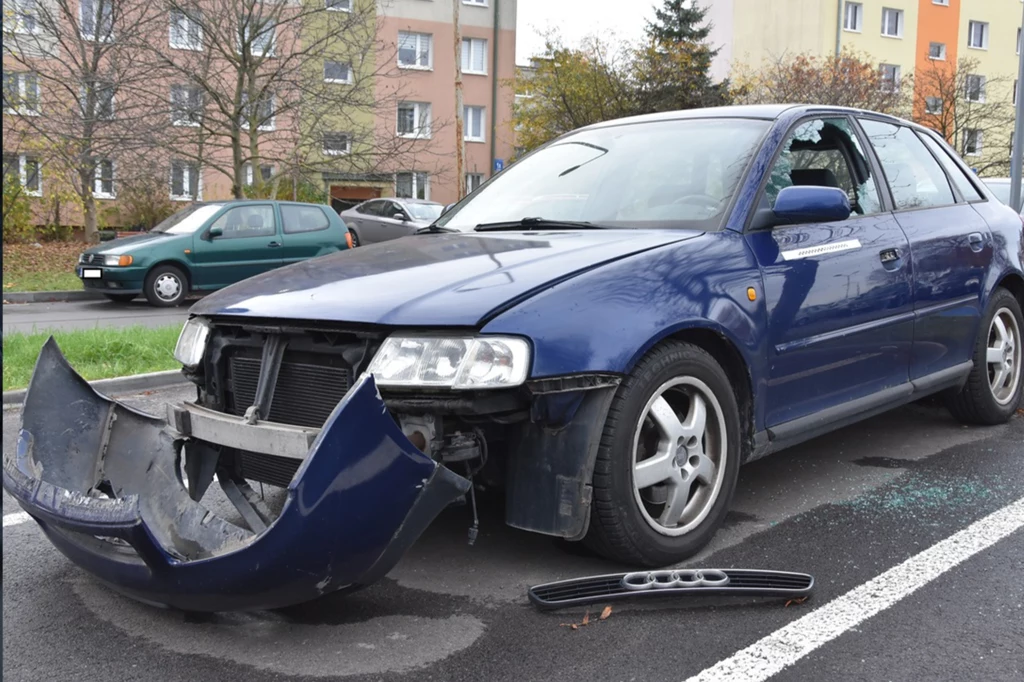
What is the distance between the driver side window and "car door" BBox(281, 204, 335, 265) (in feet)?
39.1

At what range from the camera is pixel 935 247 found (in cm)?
485

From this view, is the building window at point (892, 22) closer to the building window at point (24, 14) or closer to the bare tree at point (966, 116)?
the bare tree at point (966, 116)

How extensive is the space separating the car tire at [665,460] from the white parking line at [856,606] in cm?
55

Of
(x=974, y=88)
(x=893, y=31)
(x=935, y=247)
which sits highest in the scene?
(x=893, y=31)

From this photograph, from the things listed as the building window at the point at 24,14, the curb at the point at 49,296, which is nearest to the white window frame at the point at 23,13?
the building window at the point at 24,14

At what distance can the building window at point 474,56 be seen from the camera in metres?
43.0

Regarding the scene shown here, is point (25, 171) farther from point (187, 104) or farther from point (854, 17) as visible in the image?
point (854, 17)

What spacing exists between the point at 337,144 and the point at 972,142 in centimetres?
2758

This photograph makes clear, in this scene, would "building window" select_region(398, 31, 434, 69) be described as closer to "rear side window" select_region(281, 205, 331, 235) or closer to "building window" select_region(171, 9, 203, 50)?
"building window" select_region(171, 9, 203, 50)

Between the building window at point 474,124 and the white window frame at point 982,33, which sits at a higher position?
the white window frame at point 982,33

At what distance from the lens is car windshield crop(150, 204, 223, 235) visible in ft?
50.1

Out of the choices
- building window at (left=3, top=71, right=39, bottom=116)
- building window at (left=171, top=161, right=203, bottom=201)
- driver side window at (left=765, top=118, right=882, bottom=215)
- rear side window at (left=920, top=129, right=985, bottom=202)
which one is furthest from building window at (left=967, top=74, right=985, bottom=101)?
driver side window at (left=765, top=118, right=882, bottom=215)

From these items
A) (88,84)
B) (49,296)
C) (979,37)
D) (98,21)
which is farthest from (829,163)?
(979,37)

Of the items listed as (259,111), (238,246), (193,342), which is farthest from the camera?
(259,111)
